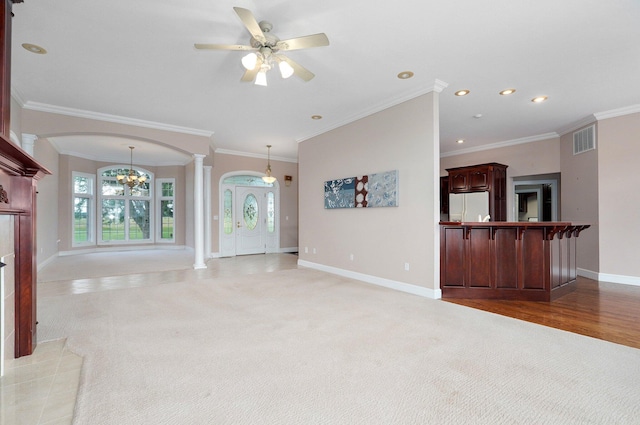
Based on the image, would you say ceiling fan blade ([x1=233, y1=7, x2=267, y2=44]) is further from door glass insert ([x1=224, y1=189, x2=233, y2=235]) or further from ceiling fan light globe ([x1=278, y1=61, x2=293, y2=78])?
door glass insert ([x1=224, y1=189, x2=233, y2=235])

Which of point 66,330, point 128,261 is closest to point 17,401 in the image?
point 66,330

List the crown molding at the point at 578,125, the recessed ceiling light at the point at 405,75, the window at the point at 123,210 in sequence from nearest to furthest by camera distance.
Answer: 1. the recessed ceiling light at the point at 405,75
2. the crown molding at the point at 578,125
3. the window at the point at 123,210

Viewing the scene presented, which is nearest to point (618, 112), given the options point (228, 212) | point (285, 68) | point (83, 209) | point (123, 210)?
point (285, 68)

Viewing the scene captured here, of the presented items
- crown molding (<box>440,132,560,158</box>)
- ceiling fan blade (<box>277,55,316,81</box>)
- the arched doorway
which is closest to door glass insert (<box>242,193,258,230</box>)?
the arched doorway

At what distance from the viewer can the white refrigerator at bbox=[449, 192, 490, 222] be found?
7.07 meters

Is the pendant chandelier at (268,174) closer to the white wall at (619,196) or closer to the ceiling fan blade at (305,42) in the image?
the ceiling fan blade at (305,42)

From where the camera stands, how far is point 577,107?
16.4 feet

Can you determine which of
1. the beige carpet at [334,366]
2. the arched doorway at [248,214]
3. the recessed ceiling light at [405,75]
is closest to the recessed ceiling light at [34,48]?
the beige carpet at [334,366]

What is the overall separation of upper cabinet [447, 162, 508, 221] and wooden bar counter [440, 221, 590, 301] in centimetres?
267

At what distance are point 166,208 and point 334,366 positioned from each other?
401 inches

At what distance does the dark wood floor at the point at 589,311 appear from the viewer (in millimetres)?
2998

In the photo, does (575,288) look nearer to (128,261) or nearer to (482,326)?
(482,326)

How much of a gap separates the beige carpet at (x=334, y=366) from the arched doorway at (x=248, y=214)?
4.81 meters

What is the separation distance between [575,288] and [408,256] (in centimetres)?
278
